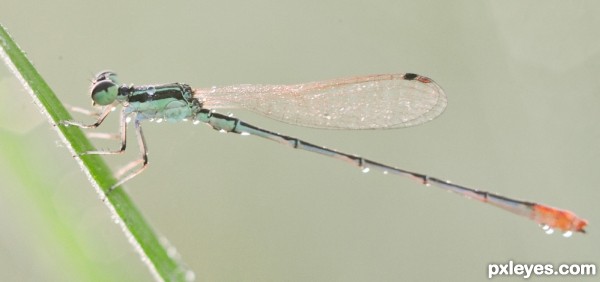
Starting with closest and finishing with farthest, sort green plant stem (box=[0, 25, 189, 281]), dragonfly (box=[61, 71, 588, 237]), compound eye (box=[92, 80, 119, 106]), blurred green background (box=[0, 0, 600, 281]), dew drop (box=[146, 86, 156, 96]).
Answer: green plant stem (box=[0, 25, 189, 281]) → compound eye (box=[92, 80, 119, 106]) → dew drop (box=[146, 86, 156, 96]) → dragonfly (box=[61, 71, 588, 237]) → blurred green background (box=[0, 0, 600, 281])

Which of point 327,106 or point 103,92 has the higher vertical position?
point 103,92

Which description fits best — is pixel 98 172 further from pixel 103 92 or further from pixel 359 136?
pixel 359 136

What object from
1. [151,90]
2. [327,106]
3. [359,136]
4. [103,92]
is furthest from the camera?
[359,136]

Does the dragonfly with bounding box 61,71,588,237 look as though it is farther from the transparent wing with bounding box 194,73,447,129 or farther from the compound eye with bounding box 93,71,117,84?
the compound eye with bounding box 93,71,117,84

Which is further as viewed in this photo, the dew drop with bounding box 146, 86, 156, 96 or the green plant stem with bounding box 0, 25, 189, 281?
the dew drop with bounding box 146, 86, 156, 96

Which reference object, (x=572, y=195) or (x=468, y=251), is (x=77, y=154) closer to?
(x=468, y=251)

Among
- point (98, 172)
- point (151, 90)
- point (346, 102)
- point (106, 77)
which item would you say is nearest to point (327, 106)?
point (346, 102)

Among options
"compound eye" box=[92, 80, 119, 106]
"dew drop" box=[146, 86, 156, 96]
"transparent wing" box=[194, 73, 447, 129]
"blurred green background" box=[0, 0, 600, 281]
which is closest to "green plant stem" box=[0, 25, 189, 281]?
"compound eye" box=[92, 80, 119, 106]
